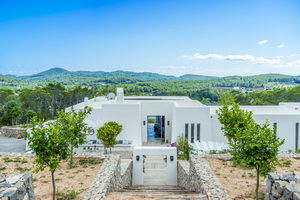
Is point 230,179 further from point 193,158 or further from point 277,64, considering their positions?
point 277,64

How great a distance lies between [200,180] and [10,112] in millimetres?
24165

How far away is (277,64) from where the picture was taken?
43.3 m

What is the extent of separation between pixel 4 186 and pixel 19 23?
4124 cm

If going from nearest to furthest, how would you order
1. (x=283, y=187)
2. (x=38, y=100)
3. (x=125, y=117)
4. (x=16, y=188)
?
(x=16, y=188)
(x=283, y=187)
(x=125, y=117)
(x=38, y=100)

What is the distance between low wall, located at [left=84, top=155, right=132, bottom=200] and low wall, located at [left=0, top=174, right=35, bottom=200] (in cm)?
150

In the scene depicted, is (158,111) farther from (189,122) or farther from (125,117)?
(189,122)

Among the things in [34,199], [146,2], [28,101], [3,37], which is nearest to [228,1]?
[146,2]

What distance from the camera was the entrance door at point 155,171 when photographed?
11.8m

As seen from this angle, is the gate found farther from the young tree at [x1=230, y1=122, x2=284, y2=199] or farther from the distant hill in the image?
the distant hill

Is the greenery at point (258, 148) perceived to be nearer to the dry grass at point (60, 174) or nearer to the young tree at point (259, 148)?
the young tree at point (259, 148)

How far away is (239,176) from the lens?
8.41m

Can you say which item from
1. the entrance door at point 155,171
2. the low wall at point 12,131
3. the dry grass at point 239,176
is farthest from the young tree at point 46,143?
the low wall at point 12,131

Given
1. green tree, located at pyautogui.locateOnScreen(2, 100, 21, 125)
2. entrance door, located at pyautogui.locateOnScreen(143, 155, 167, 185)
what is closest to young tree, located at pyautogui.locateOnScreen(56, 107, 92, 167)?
entrance door, located at pyautogui.locateOnScreen(143, 155, 167, 185)

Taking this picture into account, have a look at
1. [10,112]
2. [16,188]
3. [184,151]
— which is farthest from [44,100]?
[16,188]
